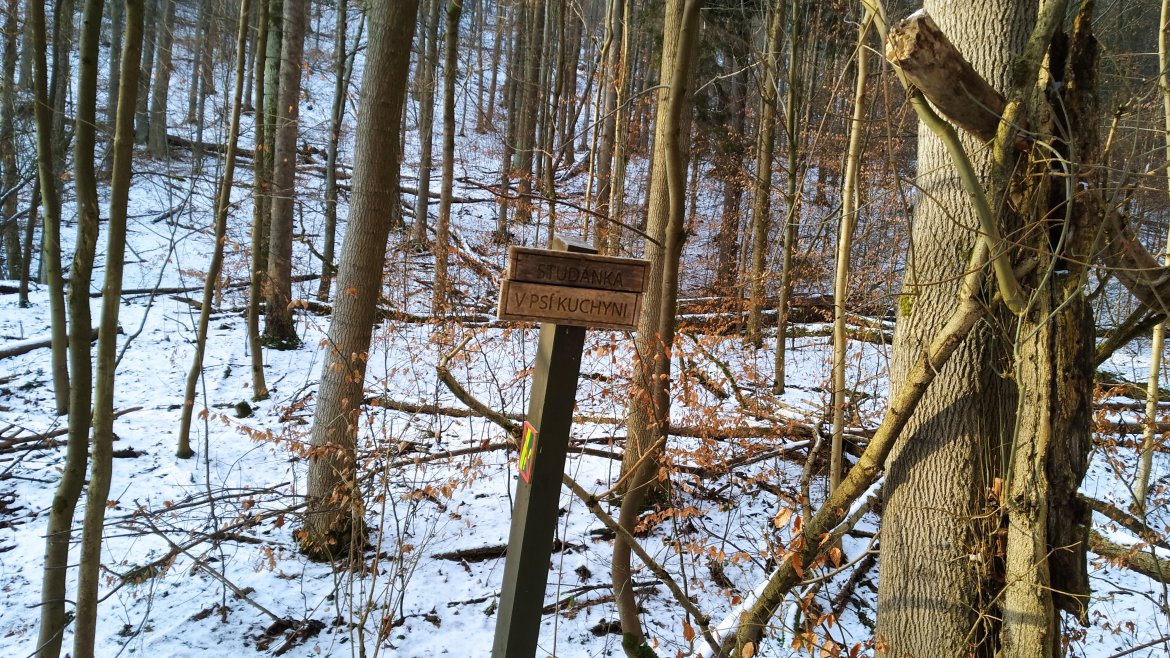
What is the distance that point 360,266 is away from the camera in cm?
468

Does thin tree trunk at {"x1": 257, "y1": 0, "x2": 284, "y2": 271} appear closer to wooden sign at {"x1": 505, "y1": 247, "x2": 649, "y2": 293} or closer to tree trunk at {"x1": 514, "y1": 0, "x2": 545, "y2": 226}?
tree trunk at {"x1": 514, "y1": 0, "x2": 545, "y2": 226}

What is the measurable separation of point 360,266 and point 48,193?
2.31 metres

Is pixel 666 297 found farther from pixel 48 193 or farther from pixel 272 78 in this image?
pixel 272 78

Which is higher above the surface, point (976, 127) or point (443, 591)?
point (976, 127)

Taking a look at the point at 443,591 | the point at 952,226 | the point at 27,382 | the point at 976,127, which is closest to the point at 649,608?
the point at 443,591

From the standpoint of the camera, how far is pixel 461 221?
1642cm

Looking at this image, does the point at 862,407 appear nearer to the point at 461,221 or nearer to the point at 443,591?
the point at 443,591

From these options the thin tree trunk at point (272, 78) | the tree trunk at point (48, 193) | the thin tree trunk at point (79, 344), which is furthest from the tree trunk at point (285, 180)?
the thin tree trunk at point (79, 344)

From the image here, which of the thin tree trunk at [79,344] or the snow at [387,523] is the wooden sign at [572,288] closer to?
the snow at [387,523]

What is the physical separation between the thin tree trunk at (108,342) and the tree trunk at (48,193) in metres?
0.74

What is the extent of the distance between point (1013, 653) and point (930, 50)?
231cm

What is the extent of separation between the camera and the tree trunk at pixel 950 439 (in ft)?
8.72

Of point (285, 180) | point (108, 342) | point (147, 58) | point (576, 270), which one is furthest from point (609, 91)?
point (147, 58)

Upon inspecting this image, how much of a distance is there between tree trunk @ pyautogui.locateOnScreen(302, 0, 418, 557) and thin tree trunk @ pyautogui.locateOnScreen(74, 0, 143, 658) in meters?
1.55
